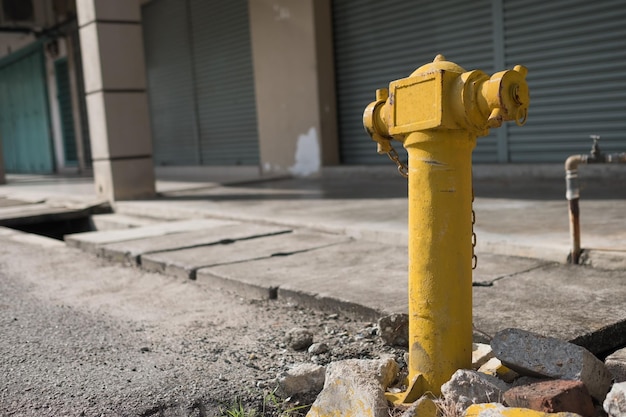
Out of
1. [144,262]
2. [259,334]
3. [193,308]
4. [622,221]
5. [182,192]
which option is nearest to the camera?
[259,334]

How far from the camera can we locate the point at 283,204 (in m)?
6.71

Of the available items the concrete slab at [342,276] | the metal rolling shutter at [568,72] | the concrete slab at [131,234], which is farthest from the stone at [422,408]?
the metal rolling shutter at [568,72]

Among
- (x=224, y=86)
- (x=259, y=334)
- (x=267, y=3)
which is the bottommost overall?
(x=259, y=334)

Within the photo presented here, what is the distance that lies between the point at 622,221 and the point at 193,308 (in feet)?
9.44

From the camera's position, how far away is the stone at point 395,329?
8.66ft

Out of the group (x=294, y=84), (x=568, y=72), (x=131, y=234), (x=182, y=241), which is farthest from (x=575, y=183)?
(x=294, y=84)

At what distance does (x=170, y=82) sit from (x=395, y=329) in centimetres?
1195

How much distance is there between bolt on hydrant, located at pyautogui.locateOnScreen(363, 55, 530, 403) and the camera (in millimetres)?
1878

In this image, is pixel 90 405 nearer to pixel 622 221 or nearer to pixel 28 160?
pixel 622 221

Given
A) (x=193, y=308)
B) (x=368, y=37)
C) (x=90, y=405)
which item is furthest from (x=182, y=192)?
(x=90, y=405)

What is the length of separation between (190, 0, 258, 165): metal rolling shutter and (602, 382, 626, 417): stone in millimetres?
10133

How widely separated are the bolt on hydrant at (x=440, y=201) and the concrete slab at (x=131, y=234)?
12.0ft

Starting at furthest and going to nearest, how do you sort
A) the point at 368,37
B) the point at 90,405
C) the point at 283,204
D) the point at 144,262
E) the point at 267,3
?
the point at 267,3
the point at 368,37
the point at 283,204
the point at 144,262
the point at 90,405

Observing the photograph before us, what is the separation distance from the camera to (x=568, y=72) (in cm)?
715
